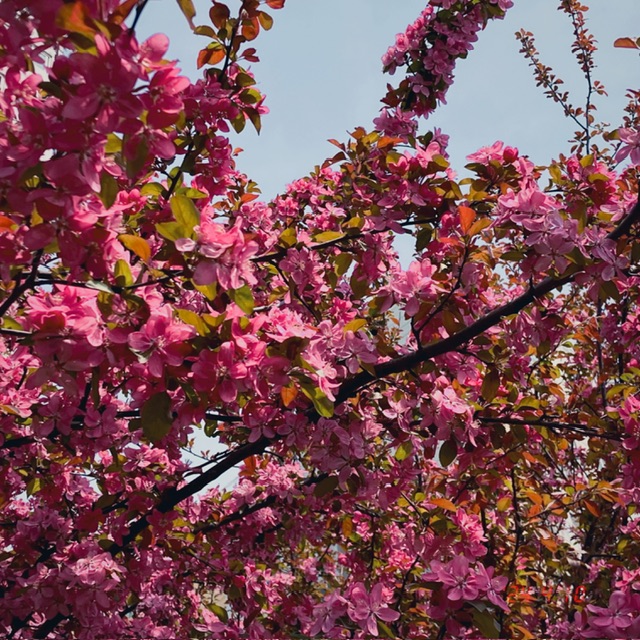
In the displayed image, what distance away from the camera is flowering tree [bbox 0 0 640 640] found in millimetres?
1158

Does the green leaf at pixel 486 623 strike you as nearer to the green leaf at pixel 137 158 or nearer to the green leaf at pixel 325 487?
the green leaf at pixel 325 487

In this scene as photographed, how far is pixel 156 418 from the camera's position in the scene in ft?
4.34

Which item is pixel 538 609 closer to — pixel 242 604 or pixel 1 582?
pixel 242 604

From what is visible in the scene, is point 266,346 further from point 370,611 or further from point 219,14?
point 219,14

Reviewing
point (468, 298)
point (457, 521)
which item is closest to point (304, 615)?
point (457, 521)

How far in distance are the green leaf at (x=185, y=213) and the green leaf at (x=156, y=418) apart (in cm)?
39

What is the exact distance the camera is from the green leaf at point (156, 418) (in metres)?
1.32

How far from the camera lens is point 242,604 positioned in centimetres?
309

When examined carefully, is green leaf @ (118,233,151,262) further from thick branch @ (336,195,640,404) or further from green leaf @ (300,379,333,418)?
thick branch @ (336,195,640,404)

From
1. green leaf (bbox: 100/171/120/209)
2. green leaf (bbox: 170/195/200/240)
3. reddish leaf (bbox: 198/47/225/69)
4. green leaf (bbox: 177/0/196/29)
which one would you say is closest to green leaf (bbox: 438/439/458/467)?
green leaf (bbox: 170/195/200/240)

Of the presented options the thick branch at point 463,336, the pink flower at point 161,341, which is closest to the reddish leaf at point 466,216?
the thick branch at point 463,336

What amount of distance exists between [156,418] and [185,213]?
48 cm

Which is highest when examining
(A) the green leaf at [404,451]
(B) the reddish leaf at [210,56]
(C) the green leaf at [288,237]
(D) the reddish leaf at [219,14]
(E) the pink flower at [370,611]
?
(D) the reddish leaf at [219,14]

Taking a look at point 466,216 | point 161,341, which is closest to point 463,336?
point 466,216
